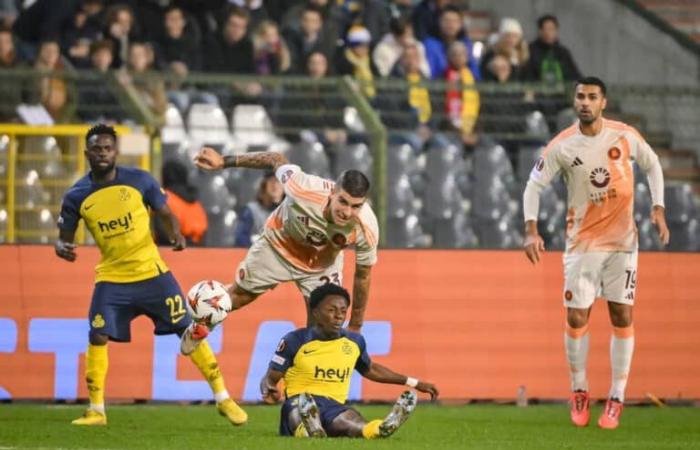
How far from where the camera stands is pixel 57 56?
61.1 feet

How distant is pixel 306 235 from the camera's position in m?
12.5

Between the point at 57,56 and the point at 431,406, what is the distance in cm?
588

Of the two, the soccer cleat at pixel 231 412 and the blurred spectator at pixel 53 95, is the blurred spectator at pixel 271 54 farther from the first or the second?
the soccer cleat at pixel 231 412

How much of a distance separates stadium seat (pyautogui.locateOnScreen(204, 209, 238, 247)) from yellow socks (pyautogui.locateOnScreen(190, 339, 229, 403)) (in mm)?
4806

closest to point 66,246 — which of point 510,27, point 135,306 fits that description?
point 135,306

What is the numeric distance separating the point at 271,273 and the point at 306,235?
550 millimetres

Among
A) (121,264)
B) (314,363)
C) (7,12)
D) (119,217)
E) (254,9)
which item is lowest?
(314,363)

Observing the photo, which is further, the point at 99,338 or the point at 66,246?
the point at 99,338

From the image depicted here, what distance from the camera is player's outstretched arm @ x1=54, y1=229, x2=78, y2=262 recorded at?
41.2 feet

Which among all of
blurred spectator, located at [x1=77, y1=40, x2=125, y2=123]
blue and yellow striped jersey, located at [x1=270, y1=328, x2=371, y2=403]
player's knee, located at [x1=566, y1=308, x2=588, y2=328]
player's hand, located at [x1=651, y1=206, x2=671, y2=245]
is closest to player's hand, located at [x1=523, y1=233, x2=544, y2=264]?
player's knee, located at [x1=566, y1=308, x2=588, y2=328]

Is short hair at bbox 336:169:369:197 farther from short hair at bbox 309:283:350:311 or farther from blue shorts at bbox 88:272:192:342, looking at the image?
blue shorts at bbox 88:272:192:342

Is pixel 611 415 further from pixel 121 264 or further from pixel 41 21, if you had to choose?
pixel 41 21

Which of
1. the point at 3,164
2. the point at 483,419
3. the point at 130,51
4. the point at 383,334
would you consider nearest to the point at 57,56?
the point at 130,51

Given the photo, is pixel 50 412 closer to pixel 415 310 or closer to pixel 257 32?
pixel 415 310
